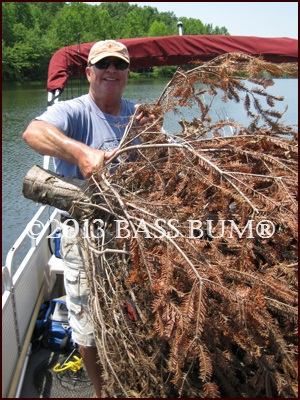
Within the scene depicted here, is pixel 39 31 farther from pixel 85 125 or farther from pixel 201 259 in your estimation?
pixel 201 259

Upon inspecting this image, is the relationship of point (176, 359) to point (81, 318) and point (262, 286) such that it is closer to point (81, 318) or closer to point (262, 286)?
point (262, 286)

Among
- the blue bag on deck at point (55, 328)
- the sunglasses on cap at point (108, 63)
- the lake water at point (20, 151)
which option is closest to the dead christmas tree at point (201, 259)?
the sunglasses on cap at point (108, 63)

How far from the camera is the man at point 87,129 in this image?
2969 mm

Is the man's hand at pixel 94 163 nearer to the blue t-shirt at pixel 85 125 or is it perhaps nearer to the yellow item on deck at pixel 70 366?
the blue t-shirt at pixel 85 125

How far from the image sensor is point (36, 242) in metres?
4.61

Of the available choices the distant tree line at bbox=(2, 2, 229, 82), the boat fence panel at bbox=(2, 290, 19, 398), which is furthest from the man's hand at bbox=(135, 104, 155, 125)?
the distant tree line at bbox=(2, 2, 229, 82)

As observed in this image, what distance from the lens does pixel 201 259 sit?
7.32 ft

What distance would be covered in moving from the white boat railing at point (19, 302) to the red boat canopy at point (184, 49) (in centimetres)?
213

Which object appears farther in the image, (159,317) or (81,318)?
(81,318)

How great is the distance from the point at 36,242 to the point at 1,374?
1.68 metres

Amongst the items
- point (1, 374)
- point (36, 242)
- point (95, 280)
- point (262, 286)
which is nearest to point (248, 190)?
point (262, 286)

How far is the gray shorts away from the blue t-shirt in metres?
0.45

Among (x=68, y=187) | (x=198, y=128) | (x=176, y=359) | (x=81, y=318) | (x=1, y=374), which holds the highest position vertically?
(x=198, y=128)

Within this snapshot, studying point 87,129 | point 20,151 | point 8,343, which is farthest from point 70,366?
point 20,151
